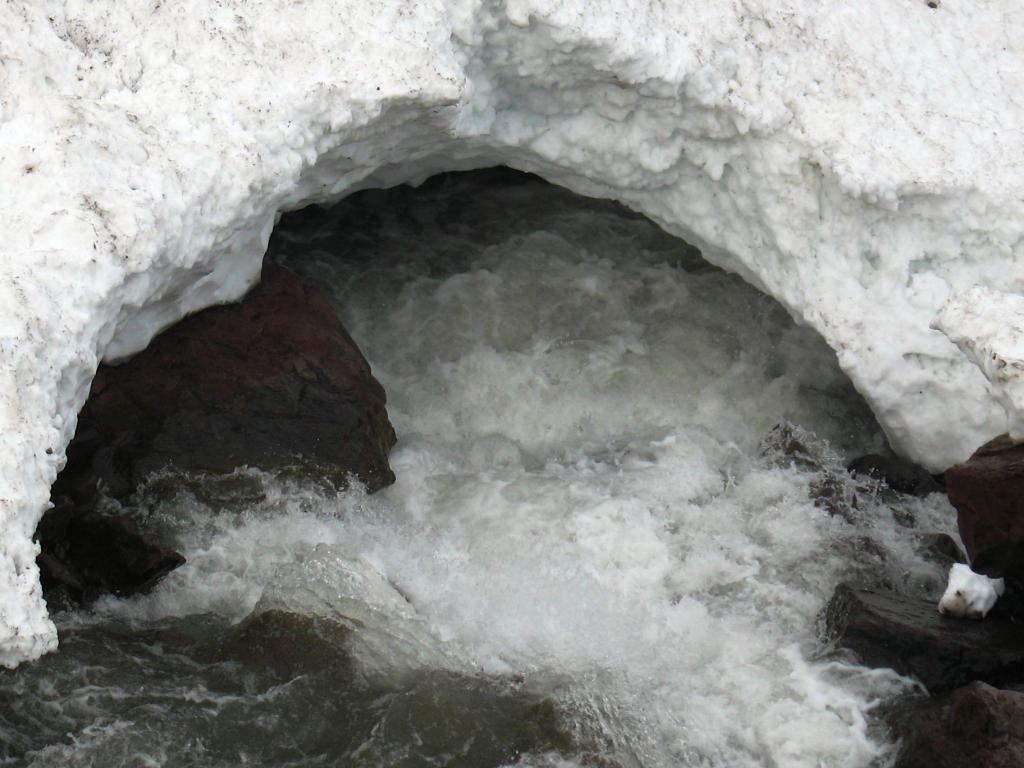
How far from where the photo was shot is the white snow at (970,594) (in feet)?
18.3

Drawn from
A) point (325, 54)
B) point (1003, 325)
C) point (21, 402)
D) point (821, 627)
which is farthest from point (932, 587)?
point (21, 402)

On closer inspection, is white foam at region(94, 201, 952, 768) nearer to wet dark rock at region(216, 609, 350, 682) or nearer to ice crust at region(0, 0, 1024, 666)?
wet dark rock at region(216, 609, 350, 682)

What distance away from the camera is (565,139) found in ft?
21.4

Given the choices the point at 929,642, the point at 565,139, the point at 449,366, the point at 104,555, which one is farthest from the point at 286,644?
the point at 565,139

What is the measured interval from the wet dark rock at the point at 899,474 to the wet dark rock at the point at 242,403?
262 cm

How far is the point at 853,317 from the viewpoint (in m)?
6.27

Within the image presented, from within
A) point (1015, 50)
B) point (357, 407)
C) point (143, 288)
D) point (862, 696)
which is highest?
point (1015, 50)

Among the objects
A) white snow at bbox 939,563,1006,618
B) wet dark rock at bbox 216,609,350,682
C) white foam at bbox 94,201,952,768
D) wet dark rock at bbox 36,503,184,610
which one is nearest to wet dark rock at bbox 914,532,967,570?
white foam at bbox 94,201,952,768

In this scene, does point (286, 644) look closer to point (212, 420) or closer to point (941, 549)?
point (212, 420)

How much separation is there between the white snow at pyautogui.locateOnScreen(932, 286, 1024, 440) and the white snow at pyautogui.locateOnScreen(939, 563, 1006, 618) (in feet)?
2.21

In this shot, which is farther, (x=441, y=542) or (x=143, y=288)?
(x=441, y=542)

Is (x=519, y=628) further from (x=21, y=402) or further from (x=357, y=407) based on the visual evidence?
(x=21, y=402)

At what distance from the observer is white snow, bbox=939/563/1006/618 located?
5582 mm

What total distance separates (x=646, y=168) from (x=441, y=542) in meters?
2.24
